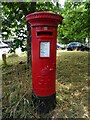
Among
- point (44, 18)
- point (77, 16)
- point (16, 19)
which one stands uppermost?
point (77, 16)


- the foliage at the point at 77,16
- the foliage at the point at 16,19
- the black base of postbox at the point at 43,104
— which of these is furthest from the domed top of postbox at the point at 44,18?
the foliage at the point at 77,16

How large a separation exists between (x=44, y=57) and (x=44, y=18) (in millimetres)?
647

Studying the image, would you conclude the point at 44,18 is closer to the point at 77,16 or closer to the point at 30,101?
the point at 30,101

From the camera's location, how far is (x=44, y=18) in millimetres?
3266

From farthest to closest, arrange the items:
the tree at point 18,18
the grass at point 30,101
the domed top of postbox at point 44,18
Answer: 1. the tree at point 18,18
2. the grass at point 30,101
3. the domed top of postbox at point 44,18

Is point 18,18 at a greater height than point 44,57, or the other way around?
point 18,18

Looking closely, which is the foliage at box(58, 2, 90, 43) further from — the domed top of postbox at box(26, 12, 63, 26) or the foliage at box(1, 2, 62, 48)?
the domed top of postbox at box(26, 12, 63, 26)

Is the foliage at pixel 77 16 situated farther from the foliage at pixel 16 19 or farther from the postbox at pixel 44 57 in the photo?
the postbox at pixel 44 57

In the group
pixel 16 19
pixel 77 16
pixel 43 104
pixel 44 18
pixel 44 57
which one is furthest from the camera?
pixel 77 16

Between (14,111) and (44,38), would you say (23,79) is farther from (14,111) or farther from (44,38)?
(44,38)

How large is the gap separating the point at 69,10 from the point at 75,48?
13980mm

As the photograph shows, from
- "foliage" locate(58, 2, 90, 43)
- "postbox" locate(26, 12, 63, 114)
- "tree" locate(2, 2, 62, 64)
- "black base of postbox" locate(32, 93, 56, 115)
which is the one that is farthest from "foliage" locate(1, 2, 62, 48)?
"foliage" locate(58, 2, 90, 43)

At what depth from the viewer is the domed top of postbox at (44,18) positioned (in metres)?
3.24

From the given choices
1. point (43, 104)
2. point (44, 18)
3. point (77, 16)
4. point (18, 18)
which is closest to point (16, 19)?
point (18, 18)
